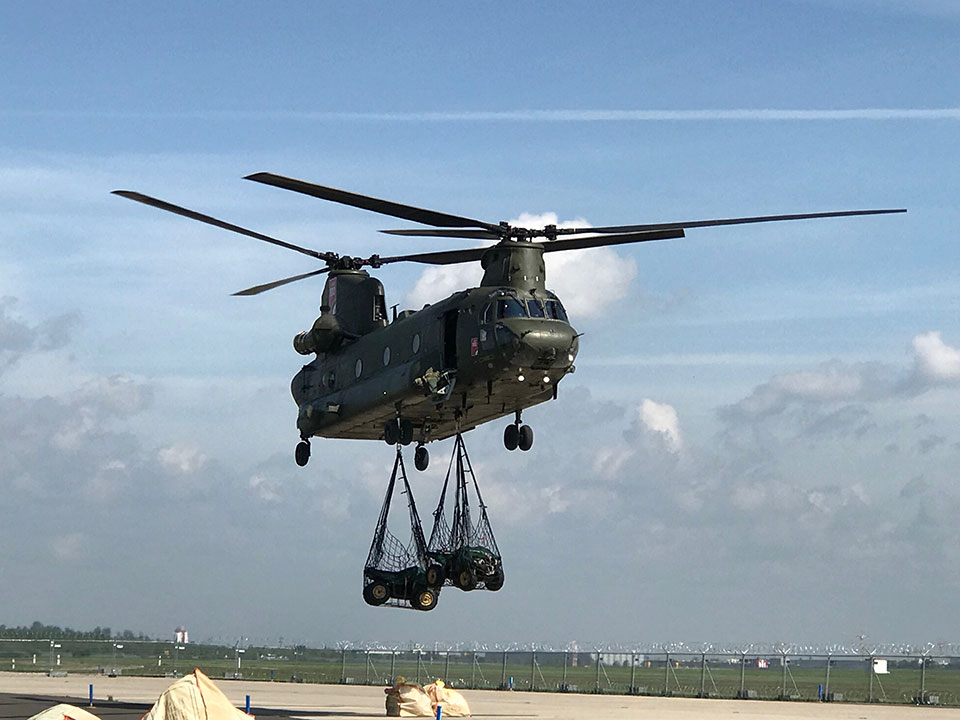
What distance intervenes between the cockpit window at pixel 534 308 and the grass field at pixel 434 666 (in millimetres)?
31601

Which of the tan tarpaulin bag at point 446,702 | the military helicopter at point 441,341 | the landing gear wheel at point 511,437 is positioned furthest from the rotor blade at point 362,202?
the tan tarpaulin bag at point 446,702

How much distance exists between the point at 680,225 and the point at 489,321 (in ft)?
18.9

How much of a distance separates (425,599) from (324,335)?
Answer: 8.86 metres

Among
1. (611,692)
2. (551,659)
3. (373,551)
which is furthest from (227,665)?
(373,551)

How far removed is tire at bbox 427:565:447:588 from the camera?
1533 inches

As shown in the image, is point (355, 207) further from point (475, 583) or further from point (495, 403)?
point (475, 583)

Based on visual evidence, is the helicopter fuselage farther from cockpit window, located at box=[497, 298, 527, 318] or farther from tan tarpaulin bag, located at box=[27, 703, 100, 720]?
tan tarpaulin bag, located at box=[27, 703, 100, 720]

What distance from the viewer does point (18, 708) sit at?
40.8 meters

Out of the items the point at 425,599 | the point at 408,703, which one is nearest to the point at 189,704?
the point at 425,599

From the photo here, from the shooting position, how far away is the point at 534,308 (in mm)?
33125

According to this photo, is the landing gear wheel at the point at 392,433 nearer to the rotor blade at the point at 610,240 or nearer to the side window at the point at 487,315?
the side window at the point at 487,315

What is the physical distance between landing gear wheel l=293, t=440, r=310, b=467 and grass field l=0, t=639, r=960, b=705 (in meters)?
27.3

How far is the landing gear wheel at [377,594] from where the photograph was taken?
1598 inches

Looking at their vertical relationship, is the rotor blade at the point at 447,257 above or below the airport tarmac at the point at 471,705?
above
